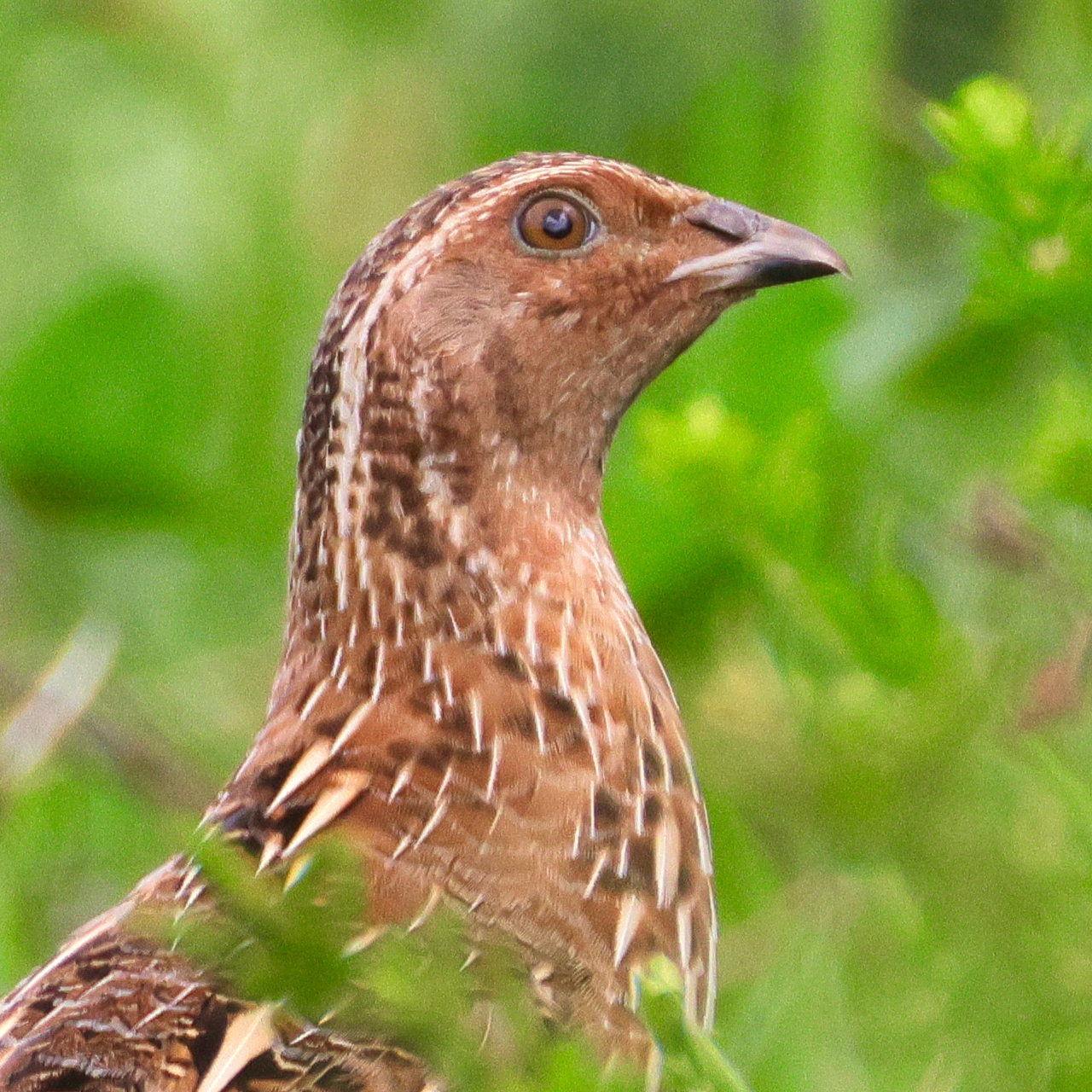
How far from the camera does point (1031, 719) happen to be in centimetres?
92

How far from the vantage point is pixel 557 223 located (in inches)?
86.7

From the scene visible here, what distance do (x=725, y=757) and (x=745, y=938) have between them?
844 millimetres

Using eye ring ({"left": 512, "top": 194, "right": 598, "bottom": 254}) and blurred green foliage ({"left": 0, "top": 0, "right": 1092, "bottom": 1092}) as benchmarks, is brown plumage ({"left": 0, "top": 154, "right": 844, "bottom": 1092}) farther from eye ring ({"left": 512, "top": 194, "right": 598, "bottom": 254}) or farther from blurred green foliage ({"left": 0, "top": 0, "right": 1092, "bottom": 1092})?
blurred green foliage ({"left": 0, "top": 0, "right": 1092, "bottom": 1092})

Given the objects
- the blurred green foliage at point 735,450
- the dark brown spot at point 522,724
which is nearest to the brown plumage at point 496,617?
the dark brown spot at point 522,724

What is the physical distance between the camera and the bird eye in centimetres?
220

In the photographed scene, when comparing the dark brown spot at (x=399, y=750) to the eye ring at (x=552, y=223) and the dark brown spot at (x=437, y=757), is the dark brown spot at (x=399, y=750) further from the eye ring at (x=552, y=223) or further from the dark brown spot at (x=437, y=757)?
the eye ring at (x=552, y=223)

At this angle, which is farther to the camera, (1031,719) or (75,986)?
(75,986)

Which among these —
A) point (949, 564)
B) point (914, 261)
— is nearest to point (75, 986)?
point (949, 564)

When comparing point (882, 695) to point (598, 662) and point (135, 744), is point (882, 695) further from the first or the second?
point (598, 662)

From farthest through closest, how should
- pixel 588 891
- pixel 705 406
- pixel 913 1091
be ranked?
pixel 588 891
pixel 705 406
pixel 913 1091

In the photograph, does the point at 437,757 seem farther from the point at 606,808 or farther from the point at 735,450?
the point at 735,450

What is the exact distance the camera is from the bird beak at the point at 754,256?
7.21ft

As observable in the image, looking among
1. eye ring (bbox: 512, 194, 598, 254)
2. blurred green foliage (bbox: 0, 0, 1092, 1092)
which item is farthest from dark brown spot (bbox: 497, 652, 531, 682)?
eye ring (bbox: 512, 194, 598, 254)

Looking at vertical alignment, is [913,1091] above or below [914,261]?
below
